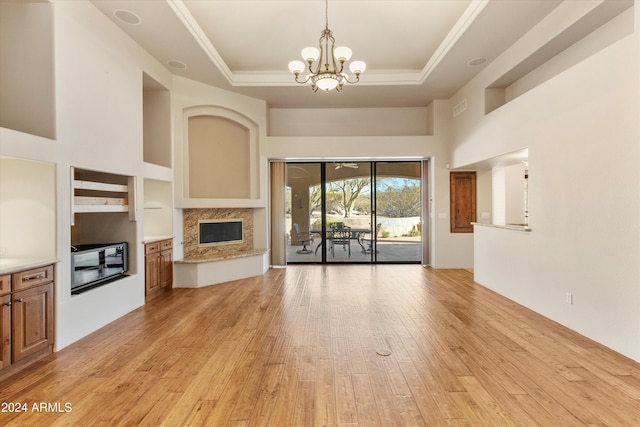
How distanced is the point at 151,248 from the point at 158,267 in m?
0.38

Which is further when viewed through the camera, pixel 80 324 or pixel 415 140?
pixel 415 140

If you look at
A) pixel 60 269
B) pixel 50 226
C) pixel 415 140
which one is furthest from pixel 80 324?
pixel 415 140

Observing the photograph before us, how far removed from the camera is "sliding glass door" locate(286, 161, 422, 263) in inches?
307

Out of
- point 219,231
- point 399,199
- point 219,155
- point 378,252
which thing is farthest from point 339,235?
point 219,155

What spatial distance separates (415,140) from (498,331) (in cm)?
467

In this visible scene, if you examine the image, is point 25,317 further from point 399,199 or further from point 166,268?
point 399,199

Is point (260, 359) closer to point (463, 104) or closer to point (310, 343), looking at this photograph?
point (310, 343)

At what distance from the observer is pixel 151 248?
489 centimetres

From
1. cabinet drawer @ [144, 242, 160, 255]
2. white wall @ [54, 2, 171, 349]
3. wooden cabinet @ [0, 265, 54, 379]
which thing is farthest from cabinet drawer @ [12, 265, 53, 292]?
cabinet drawer @ [144, 242, 160, 255]

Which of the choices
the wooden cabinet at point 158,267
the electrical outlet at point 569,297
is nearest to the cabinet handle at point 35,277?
the wooden cabinet at point 158,267

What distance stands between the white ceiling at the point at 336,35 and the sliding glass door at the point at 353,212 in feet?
6.56

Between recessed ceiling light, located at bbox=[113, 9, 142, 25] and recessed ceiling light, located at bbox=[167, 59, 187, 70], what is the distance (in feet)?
3.51

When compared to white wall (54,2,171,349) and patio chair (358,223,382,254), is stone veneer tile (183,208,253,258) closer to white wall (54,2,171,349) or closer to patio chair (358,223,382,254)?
white wall (54,2,171,349)

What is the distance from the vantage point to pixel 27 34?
10.2 feet
